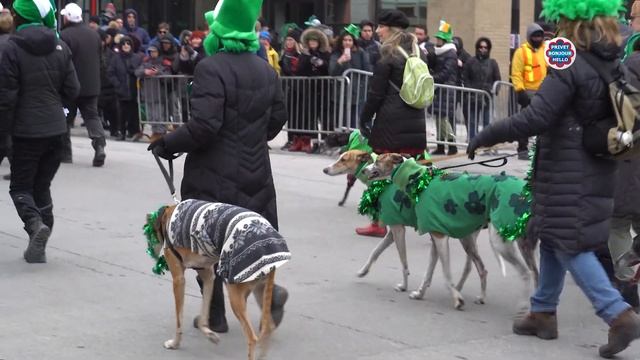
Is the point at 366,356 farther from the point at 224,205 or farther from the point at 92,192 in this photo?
the point at 92,192

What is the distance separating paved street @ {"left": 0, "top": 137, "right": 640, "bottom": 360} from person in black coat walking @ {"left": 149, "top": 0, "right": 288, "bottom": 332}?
Answer: 0.62m

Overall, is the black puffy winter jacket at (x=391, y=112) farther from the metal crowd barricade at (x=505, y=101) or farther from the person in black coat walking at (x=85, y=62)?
the metal crowd barricade at (x=505, y=101)

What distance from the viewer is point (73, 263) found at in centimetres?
876

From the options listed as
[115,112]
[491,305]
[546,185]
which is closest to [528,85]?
[115,112]

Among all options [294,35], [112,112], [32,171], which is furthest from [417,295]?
[112,112]

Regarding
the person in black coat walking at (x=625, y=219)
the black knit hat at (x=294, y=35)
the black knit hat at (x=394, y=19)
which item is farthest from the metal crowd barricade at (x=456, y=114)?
the person in black coat walking at (x=625, y=219)

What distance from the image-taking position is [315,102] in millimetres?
16359

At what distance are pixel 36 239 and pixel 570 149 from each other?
4255 millimetres

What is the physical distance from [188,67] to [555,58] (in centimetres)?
1199

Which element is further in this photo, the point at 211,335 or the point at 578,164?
the point at 211,335

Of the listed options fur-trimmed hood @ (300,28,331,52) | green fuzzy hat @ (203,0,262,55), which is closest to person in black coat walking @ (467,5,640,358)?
green fuzzy hat @ (203,0,262,55)

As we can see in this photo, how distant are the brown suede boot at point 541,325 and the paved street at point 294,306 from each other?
0.06 m

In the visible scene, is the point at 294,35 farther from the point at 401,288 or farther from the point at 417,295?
the point at 417,295

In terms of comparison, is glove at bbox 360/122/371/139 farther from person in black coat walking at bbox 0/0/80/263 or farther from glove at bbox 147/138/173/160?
glove at bbox 147/138/173/160
